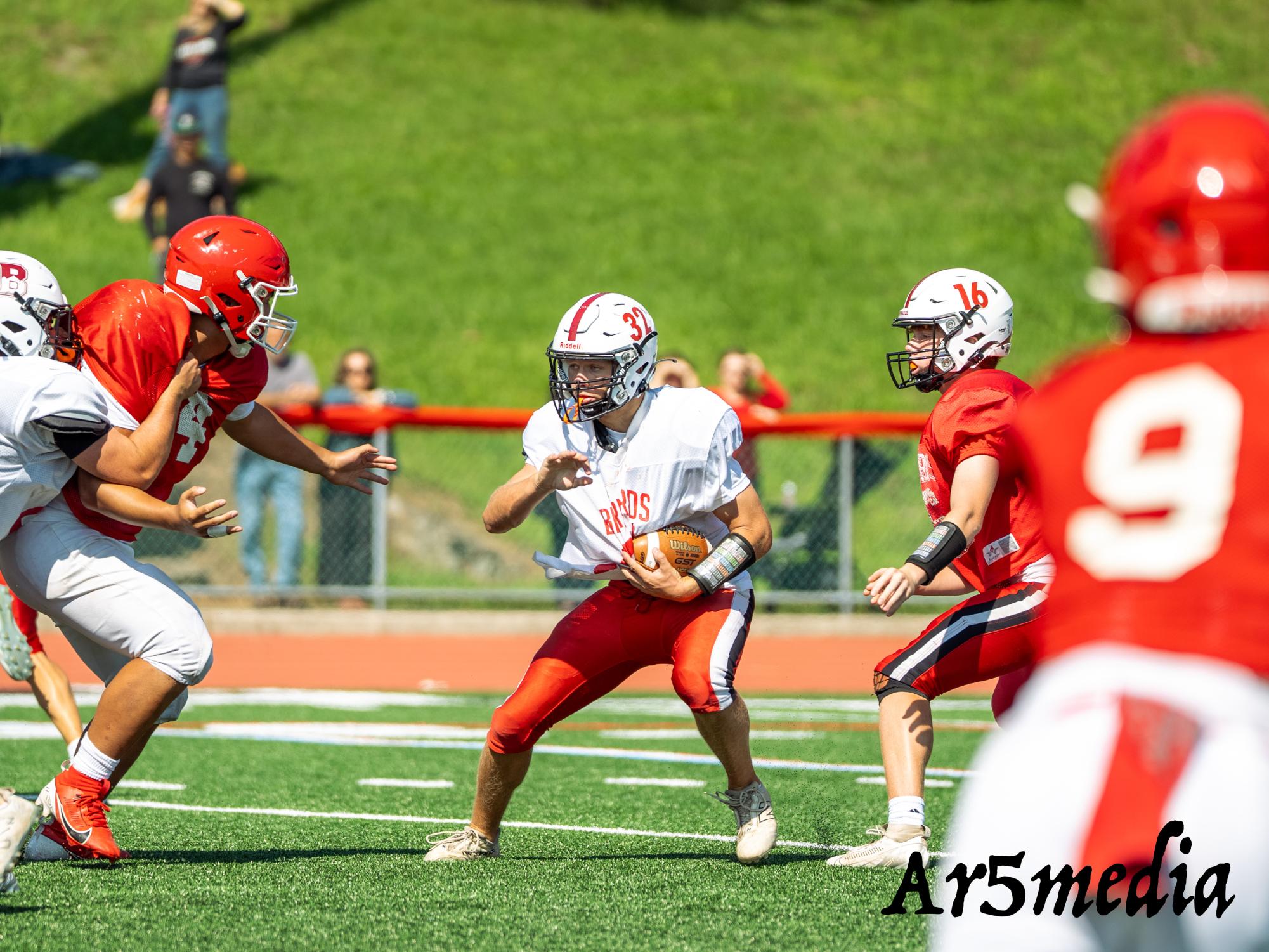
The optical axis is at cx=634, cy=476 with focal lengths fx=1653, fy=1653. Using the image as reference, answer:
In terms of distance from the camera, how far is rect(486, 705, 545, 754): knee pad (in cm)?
502

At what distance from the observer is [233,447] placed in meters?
13.2

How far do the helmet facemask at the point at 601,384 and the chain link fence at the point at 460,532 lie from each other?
7026 millimetres

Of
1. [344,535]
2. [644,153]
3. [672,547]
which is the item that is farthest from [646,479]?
[644,153]

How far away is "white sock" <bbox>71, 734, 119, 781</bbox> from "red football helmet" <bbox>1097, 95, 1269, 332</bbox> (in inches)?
136

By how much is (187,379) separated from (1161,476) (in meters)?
3.22

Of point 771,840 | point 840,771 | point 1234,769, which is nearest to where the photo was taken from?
point 1234,769

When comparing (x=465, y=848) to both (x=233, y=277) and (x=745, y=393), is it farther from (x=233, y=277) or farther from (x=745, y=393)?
(x=745, y=393)

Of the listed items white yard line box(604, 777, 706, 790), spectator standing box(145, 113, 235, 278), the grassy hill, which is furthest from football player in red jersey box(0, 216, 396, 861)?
the grassy hill

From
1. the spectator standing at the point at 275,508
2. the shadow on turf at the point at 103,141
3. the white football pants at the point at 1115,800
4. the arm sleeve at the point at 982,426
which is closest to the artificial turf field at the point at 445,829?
the arm sleeve at the point at 982,426

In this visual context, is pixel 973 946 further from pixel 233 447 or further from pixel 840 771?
pixel 233 447

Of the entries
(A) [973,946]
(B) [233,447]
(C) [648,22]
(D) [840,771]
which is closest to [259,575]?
(B) [233,447]

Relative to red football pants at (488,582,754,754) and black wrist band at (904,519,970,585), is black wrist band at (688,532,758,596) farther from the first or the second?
black wrist band at (904,519,970,585)

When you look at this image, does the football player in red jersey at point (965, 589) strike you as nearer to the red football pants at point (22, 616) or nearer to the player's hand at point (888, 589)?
the player's hand at point (888, 589)

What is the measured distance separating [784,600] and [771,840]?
753 cm
